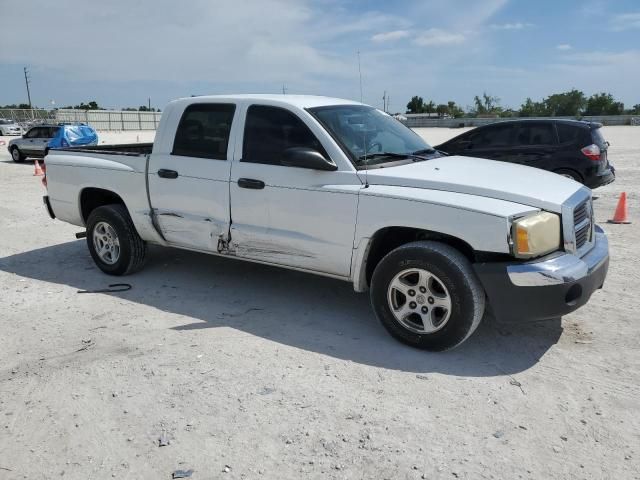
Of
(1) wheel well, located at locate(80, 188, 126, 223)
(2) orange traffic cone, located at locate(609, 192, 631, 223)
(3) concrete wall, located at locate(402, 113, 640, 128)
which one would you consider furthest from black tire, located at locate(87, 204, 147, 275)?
(3) concrete wall, located at locate(402, 113, 640, 128)

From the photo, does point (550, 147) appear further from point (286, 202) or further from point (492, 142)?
point (286, 202)

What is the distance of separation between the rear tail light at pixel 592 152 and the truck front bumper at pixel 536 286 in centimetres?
672

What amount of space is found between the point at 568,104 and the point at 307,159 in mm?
96659

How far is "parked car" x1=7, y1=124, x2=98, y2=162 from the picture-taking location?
20594 mm

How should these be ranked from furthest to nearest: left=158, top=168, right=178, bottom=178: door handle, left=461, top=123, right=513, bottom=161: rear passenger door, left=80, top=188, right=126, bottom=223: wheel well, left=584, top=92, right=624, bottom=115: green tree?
left=584, top=92, right=624, bottom=115: green tree → left=461, top=123, right=513, bottom=161: rear passenger door → left=80, top=188, right=126, bottom=223: wheel well → left=158, top=168, right=178, bottom=178: door handle

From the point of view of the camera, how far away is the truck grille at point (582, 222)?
13.5 feet

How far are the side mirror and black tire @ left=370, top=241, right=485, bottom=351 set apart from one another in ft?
2.84

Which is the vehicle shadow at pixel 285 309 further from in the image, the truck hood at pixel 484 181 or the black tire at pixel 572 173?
the black tire at pixel 572 173

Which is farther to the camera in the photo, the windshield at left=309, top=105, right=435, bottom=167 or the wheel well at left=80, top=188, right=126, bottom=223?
the wheel well at left=80, top=188, right=126, bottom=223

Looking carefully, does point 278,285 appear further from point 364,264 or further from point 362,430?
point 362,430

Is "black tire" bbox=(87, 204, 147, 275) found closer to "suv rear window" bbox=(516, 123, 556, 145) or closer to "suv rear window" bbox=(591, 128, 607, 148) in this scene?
"suv rear window" bbox=(516, 123, 556, 145)

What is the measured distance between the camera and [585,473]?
2.77 m

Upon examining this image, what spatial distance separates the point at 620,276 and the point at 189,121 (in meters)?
4.66

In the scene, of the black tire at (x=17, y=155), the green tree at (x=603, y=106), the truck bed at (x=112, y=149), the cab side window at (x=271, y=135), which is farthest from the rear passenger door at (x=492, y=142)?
the green tree at (x=603, y=106)
